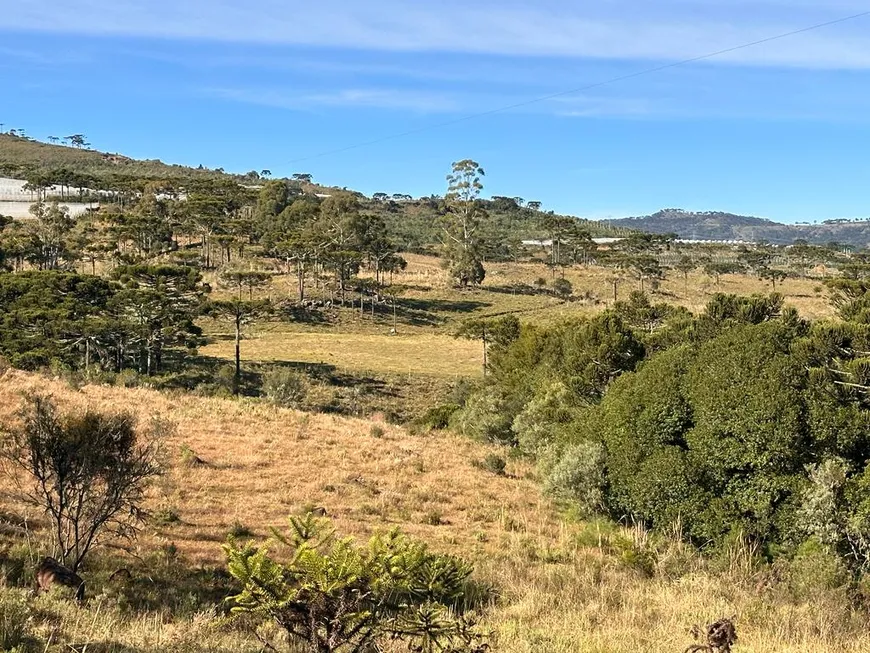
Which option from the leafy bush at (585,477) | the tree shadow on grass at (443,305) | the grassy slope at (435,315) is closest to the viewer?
the leafy bush at (585,477)

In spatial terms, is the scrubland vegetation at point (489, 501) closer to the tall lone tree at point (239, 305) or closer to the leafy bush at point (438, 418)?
the leafy bush at point (438, 418)

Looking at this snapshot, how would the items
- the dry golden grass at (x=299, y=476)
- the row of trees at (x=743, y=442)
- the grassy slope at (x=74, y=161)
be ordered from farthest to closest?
the grassy slope at (x=74, y=161)
the dry golden grass at (x=299, y=476)
the row of trees at (x=743, y=442)

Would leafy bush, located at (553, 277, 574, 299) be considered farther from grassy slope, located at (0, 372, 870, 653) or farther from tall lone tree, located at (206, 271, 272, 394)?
grassy slope, located at (0, 372, 870, 653)

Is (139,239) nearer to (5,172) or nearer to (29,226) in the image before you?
(29,226)

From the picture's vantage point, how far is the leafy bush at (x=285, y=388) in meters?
31.1

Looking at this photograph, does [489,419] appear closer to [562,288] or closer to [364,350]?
[364,350]

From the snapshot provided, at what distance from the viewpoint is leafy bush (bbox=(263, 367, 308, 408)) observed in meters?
31.1

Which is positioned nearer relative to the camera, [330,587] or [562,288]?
[330,587]

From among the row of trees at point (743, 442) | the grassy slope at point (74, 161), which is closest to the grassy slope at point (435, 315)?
the row of trees at point (743, 442)

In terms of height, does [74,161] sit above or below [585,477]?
above

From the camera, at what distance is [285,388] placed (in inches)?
1282

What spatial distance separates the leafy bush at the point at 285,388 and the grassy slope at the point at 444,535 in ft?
20.1

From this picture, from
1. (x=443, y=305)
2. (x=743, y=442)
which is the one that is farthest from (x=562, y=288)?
(x=743, y=442)

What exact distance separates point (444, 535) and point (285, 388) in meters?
21.7
